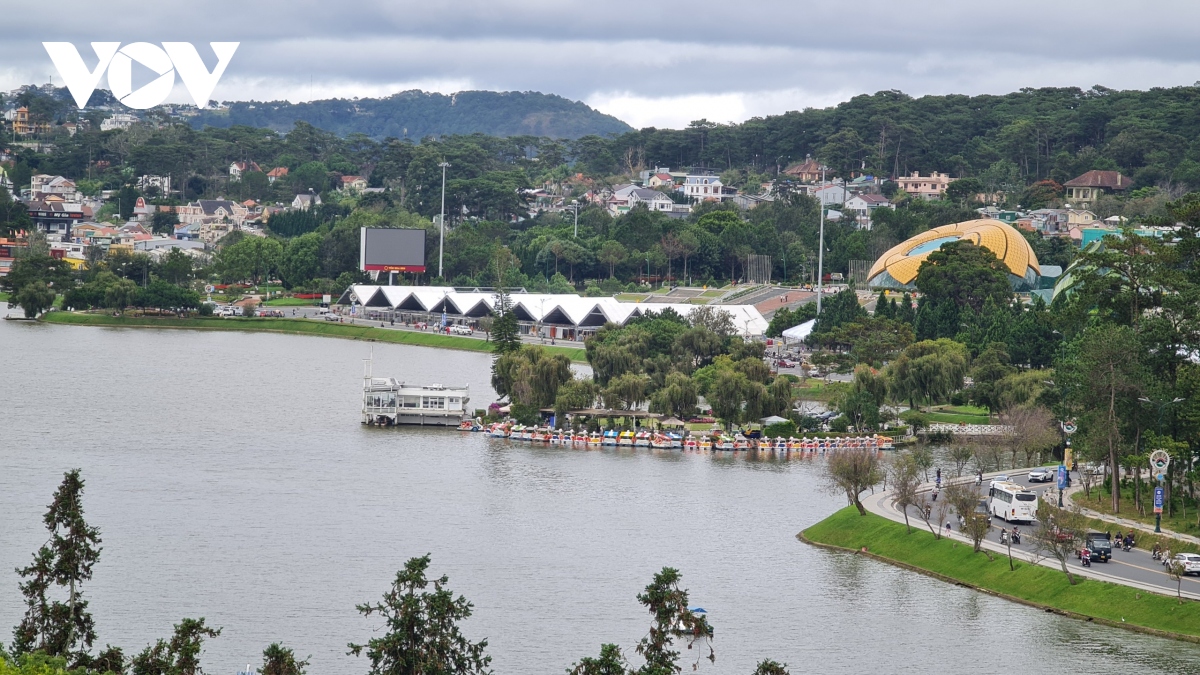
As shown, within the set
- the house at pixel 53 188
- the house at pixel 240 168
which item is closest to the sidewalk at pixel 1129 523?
the house at pixel 53 188

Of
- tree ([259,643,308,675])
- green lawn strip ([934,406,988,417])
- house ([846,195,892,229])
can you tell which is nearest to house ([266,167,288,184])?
house ([846,195,892,229])

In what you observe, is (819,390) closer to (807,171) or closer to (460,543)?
(460,543)

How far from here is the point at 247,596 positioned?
3294cm

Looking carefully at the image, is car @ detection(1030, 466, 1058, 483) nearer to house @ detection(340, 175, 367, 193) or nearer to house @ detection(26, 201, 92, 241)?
house @ detection(26, 201, 92, 241)

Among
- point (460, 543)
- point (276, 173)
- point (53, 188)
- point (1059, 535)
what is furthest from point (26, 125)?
point (1059, 535)

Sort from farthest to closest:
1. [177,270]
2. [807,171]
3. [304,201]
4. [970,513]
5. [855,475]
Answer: [304,201], [807,171], [177,270], [855,475], [970,513]

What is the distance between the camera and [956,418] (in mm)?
58938

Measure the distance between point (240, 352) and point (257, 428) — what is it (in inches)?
956

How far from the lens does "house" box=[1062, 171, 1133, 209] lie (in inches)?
4843

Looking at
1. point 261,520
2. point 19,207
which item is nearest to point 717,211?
point 19,207

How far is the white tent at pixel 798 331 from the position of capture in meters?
80.1

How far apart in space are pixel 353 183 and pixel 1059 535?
462 ft

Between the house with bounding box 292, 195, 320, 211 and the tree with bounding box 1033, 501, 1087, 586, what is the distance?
11847 centimetres

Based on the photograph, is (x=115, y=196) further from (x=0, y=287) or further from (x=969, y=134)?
(x=969, y=134)
